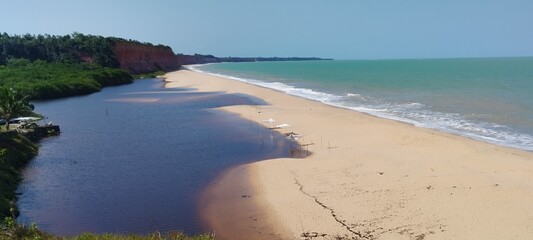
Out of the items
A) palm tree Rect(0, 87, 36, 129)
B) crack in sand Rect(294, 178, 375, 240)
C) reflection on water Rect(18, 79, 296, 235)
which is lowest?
reflection on water Rect(18, 79, 296, 235)

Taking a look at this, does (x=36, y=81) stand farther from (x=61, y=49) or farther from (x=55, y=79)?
(x=61, y=49)

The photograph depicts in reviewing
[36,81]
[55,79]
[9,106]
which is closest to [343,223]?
[9,106]

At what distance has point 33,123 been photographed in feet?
95.2

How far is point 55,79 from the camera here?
6238 cm

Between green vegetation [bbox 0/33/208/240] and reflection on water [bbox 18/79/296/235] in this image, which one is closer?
green vegetation [bbox 0/33/208/240]

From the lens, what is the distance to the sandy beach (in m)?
Result: 12.5

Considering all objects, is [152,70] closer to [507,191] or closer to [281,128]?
[281,128]

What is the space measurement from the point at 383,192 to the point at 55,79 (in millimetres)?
57609

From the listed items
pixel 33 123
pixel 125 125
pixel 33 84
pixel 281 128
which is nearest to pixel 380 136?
pixel 281 128

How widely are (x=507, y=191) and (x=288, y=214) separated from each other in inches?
280

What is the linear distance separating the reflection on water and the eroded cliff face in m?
69.6

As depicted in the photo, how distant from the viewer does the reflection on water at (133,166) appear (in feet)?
47.6

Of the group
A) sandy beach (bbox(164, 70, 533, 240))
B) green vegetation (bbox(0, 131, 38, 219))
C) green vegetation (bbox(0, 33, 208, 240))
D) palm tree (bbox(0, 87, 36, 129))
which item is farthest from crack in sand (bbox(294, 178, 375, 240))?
palm tree (bbox(0, 87, 36, 129))

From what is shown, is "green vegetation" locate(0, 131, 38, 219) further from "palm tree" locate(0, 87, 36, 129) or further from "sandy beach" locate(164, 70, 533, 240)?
"sandy beach" locate(164, 70, 533, 240)
